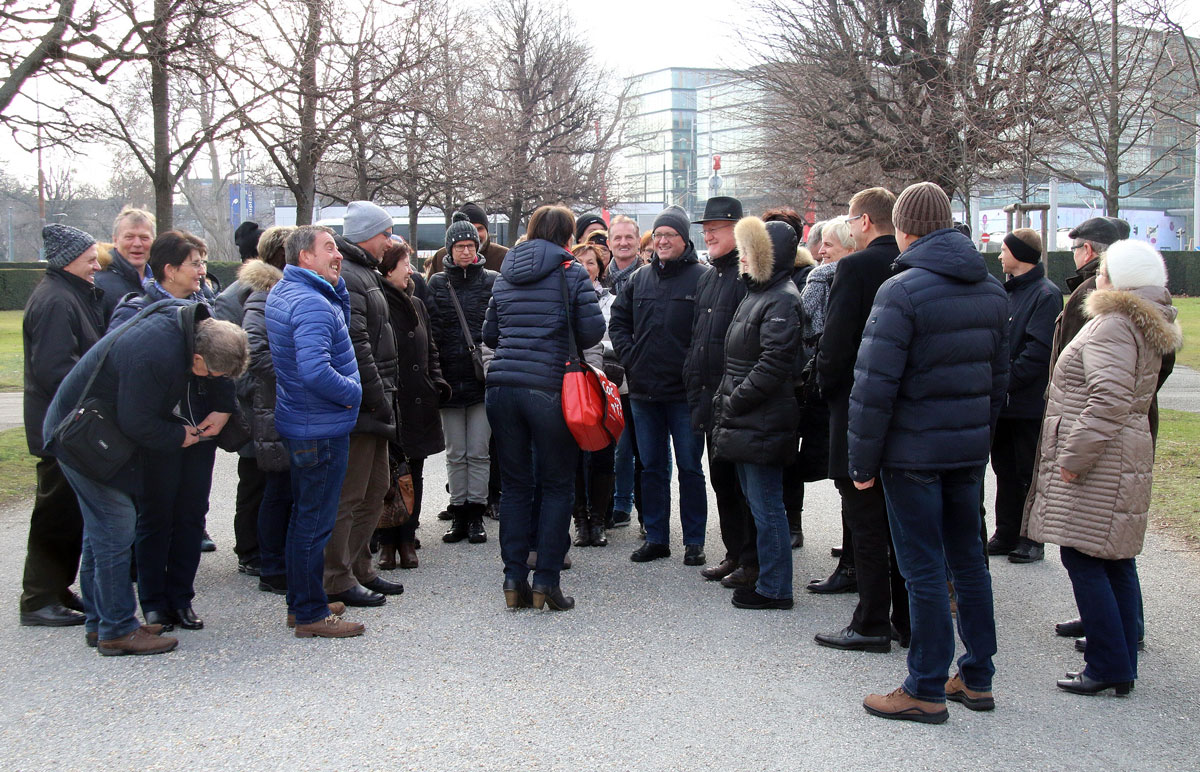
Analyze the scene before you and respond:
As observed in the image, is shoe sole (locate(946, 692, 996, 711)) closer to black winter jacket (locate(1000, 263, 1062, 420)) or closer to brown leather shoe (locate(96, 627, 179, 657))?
black winter jacket (locate(1000, 263, 1062, 420))

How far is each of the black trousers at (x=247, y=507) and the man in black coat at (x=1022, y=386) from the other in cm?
451

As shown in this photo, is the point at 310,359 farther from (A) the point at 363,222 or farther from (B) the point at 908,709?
(B) the point at 908,709

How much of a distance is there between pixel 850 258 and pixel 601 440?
1.55 metres

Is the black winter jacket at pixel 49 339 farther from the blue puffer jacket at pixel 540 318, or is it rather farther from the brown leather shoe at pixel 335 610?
→ the blue puffer jacket at pixel 540 318

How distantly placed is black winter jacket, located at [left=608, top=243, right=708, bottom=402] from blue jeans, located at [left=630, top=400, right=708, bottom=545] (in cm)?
13

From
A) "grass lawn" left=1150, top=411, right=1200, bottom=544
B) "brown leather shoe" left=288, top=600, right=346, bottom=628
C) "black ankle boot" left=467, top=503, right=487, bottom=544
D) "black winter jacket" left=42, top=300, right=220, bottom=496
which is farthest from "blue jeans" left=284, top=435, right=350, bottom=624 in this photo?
"grass lawn" left=1150, top=411, right=1200, bottom=544

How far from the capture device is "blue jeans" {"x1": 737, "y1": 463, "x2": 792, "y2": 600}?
5.35 m

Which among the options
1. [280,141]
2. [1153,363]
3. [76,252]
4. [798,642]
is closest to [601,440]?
[798,642]

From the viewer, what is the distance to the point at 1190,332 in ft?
75.6

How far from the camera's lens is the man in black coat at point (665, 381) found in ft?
20.4

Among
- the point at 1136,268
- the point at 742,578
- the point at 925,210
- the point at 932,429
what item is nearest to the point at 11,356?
the point at 742,578

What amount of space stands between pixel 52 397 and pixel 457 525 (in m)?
2.66

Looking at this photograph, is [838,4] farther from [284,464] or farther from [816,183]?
[284,464]

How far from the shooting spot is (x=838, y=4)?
18.0 meters
